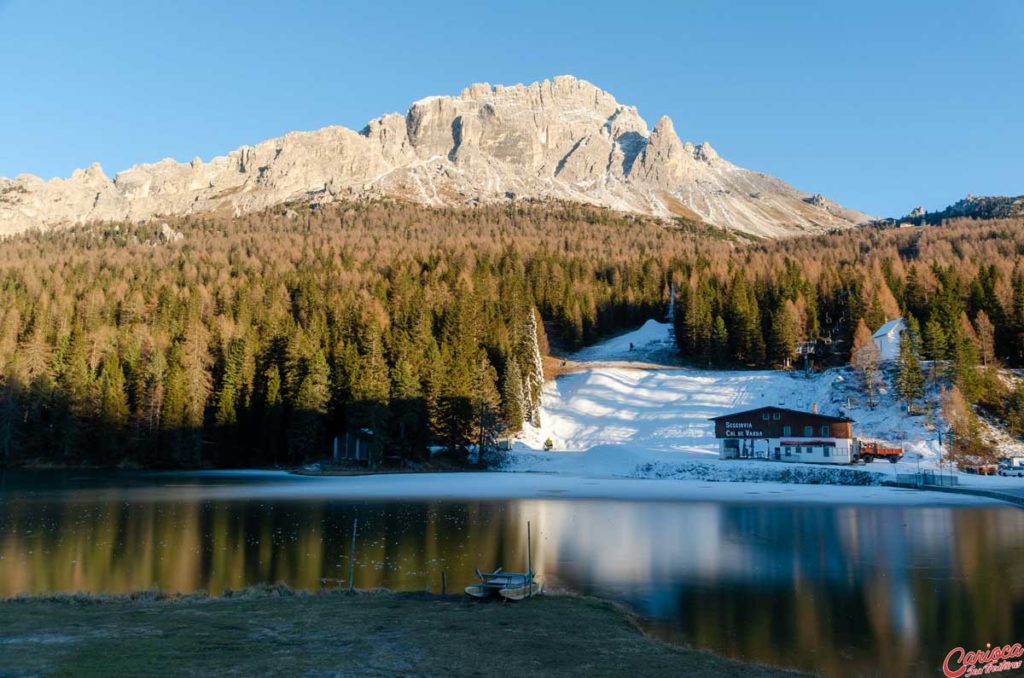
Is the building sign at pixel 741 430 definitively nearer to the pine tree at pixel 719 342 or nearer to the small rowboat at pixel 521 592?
the pine tree at pixel 719 342

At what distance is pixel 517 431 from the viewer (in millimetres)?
80250

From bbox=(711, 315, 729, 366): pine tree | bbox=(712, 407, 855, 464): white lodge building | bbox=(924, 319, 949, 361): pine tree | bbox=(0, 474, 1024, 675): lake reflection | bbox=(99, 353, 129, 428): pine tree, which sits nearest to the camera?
bbox=(0, 474, 1024, 675): lake reflection

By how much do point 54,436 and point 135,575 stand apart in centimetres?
7195

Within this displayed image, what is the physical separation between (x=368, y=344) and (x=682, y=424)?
36.1m

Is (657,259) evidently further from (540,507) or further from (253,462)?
(540,507)

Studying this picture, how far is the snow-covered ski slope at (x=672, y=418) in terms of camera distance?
69250mm

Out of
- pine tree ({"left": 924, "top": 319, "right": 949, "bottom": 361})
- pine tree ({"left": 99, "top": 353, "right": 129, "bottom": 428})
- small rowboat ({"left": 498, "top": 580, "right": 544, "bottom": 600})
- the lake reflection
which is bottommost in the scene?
the lake reflection

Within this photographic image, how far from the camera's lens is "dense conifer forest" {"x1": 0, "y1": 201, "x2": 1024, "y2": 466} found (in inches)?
3081

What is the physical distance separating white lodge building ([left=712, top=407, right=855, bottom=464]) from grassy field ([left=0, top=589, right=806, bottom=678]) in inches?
2251

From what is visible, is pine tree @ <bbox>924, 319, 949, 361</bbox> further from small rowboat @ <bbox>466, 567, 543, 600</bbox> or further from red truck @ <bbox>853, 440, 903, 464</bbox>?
small rowboat @ <bbox>466, 567, 543, 600</bbox>

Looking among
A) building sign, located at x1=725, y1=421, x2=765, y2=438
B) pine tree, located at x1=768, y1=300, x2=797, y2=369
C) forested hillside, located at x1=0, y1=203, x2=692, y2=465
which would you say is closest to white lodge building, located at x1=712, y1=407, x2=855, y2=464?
building sign, located at x1=725, y1=421, x2=765, y2=438

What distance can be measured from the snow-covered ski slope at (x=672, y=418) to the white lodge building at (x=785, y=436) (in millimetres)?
2583

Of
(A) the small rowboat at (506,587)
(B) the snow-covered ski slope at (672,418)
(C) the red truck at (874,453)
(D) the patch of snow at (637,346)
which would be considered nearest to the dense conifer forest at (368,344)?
(D) the patch of snow at (637,346)

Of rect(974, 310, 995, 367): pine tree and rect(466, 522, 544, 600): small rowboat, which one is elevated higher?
rect(974, 310, 995, 367): pine tree
